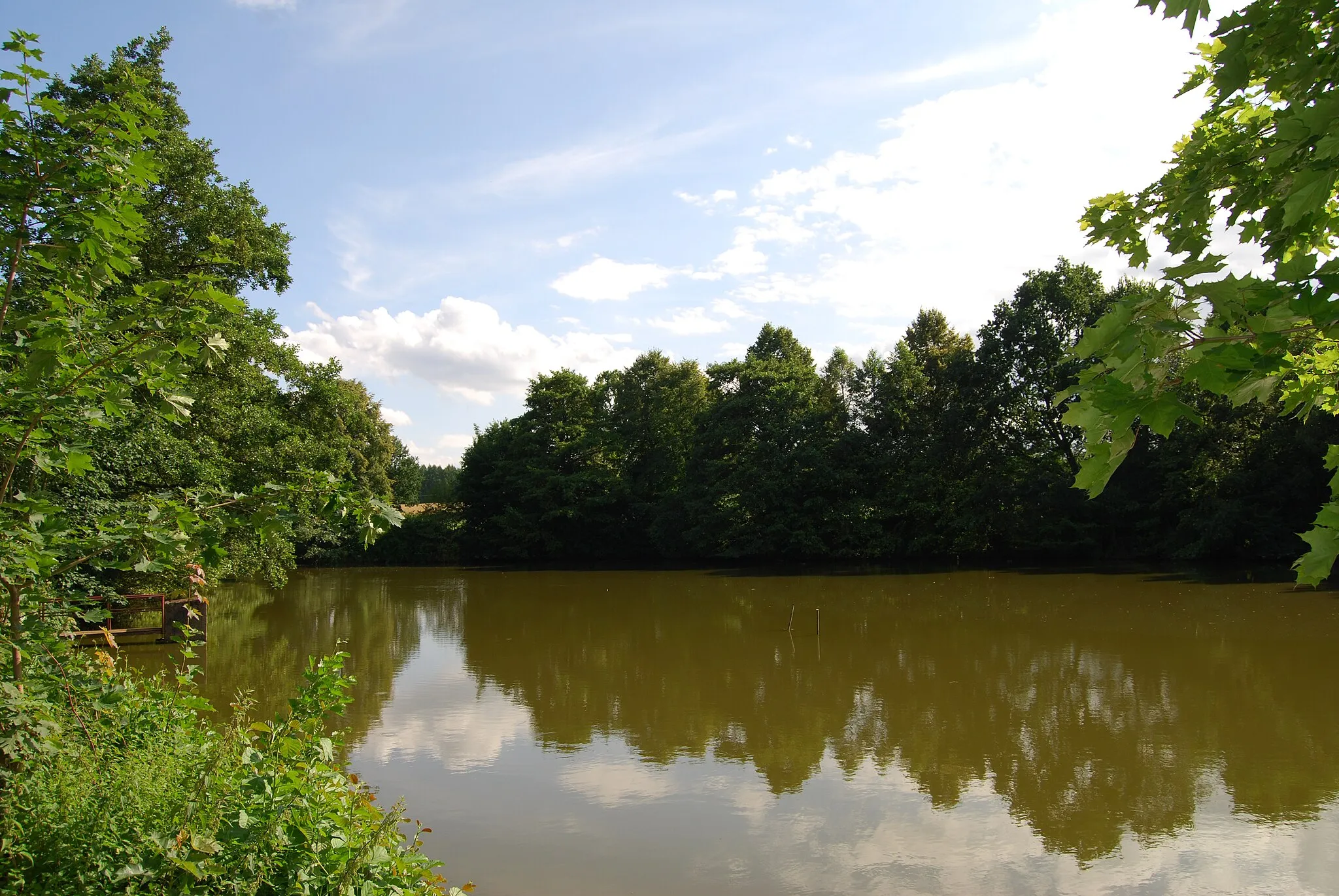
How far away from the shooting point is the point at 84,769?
374cm

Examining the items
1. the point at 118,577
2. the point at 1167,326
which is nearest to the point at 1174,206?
the point at 1167,326

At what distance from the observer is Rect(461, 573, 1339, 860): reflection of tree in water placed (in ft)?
26.7

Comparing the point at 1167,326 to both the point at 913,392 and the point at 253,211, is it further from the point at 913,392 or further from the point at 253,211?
the point at 913,392

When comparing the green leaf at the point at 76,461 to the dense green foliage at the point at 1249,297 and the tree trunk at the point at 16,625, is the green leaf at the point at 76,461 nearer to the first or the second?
the tree trunk at the point at 16,625

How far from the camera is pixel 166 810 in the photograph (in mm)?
3578

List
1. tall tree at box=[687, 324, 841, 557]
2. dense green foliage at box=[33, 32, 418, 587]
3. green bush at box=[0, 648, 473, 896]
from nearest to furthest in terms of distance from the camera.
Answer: green bush at box=[0, 648, 473, 896] → dense green foliage at box=[33, 32, 418, 587] → tall tree at box=[687, 324, 841, 557]

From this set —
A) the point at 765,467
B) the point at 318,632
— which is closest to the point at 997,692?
the point at 318,632

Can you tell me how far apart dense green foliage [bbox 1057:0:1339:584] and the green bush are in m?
3.26

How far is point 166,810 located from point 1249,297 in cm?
425

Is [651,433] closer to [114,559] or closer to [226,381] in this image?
[226,381]

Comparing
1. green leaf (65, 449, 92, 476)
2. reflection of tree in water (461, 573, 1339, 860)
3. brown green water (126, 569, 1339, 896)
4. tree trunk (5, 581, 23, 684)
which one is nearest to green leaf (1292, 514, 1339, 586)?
green leaf (65, 449, 92, 476)

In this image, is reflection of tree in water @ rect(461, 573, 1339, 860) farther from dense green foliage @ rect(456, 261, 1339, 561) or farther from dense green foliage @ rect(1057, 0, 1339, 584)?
dense green foliage @ rect(456, 261, 1339, 561)

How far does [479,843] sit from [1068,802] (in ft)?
17.3

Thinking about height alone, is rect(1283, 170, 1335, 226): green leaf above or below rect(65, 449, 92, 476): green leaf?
above
